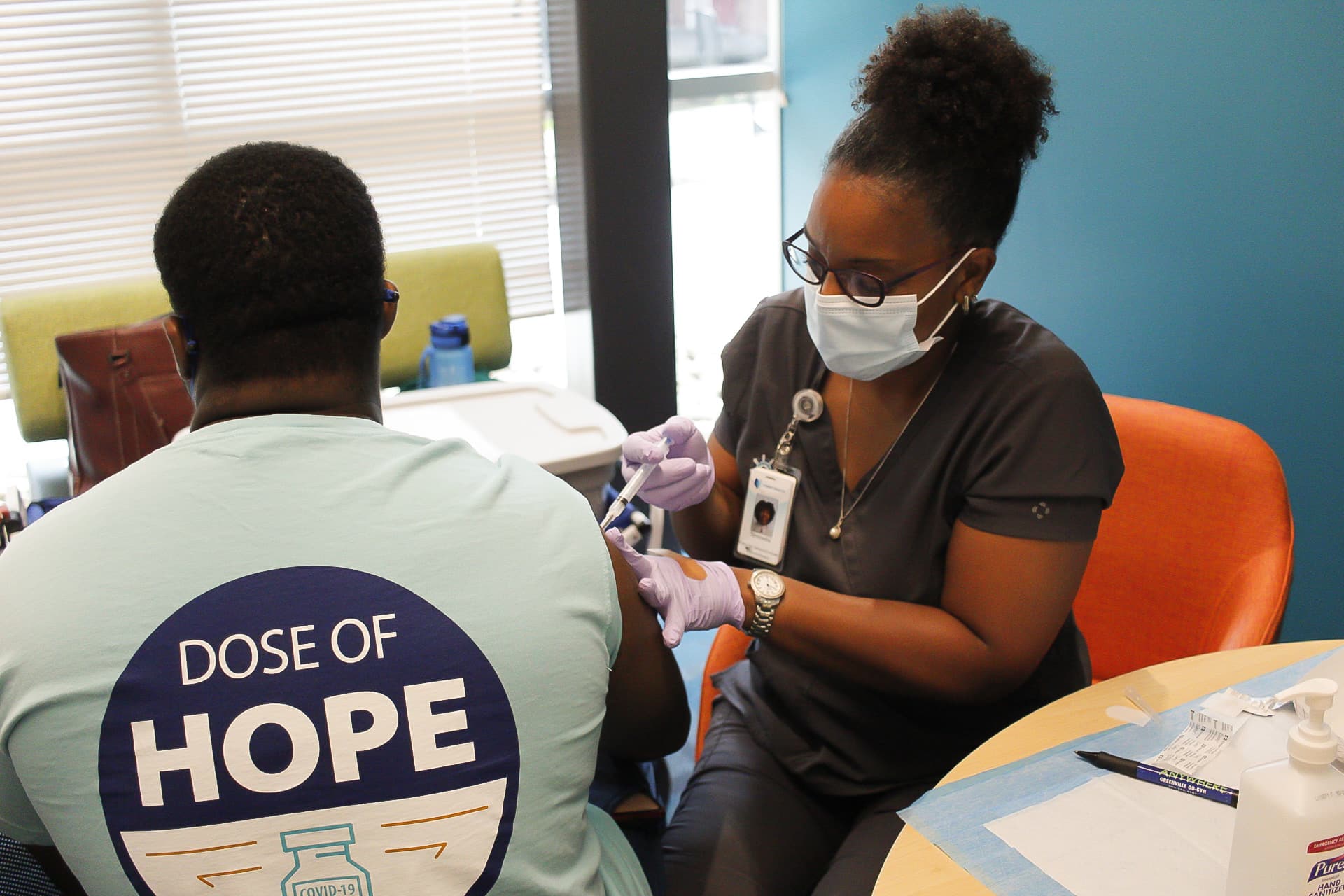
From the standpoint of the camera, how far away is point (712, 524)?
4.89 feet

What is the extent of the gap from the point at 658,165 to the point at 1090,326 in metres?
1.18

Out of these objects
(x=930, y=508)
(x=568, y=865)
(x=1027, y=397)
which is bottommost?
(x=568, y=865)

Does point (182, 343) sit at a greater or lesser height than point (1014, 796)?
greater

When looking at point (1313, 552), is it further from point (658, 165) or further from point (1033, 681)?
point (658, 165)

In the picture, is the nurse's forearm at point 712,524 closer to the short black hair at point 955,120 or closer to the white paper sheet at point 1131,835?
the short black hair at point 955,120

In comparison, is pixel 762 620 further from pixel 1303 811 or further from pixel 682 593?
pixel 1303 811

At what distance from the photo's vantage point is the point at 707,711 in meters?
1.58

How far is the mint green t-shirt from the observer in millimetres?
743

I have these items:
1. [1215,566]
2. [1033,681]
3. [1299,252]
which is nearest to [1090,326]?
[1299,252]

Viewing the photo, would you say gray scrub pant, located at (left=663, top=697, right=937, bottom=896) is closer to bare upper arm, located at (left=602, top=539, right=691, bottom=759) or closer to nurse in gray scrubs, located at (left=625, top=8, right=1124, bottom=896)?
nurse in gray scrubs, located at (left=625, top=8, right=1124, bottom=896)

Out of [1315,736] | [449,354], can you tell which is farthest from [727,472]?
[449,354]

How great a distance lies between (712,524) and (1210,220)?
1.38 metres

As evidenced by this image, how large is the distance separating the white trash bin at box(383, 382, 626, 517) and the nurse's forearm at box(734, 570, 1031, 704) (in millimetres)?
712

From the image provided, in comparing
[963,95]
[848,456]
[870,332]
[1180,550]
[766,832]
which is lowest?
[766,832]
